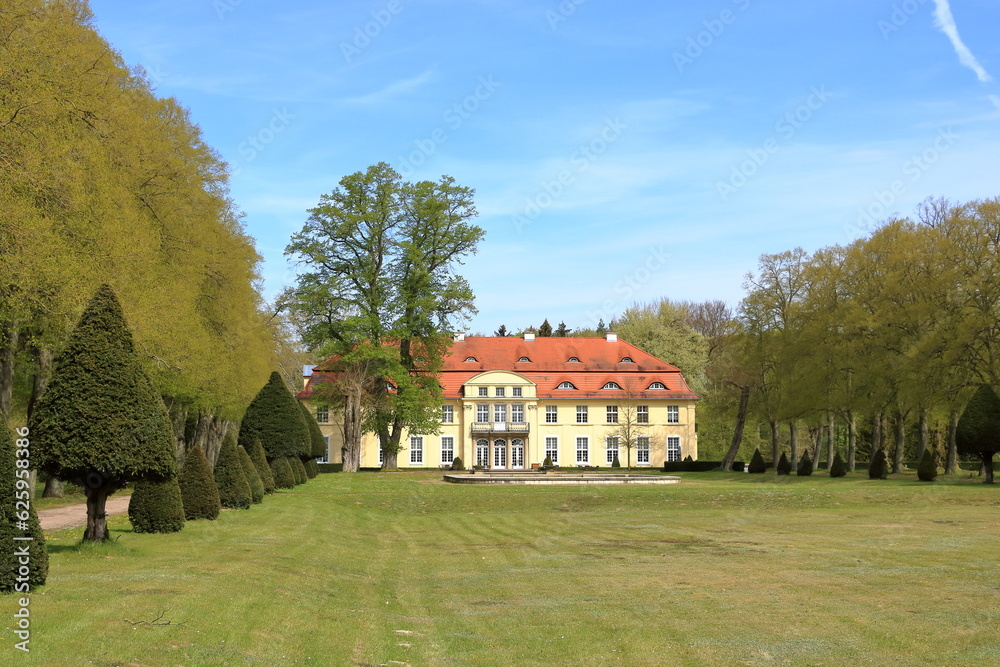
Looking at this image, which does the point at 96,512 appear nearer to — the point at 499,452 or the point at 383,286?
the point at 383,286

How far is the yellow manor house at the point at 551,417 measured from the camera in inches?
2507

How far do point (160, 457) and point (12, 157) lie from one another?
283 inches

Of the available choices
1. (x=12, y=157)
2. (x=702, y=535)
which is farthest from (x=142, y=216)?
(x=702, y=535)

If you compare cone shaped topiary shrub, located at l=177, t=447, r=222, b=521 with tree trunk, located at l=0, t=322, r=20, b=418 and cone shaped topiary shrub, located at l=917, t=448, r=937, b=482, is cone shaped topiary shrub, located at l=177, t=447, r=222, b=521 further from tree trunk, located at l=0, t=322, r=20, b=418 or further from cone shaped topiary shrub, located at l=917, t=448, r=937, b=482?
cone shaped topiary shrub, located at l=917, t=448, r=937, b=482

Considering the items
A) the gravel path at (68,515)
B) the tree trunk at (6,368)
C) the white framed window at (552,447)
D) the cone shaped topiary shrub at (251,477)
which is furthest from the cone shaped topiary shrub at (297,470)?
the white framed window at (552,447)

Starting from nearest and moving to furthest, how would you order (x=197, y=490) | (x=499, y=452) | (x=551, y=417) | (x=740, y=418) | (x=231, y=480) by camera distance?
(x=197, y=490)
(x=231, y=480)
(x=740, y=418)
(x=499, y=452)
(x=551, y=417)

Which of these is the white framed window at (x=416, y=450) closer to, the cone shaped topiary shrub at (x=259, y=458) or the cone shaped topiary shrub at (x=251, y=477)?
the cone shaped topiary shrub at (x=259, y=458)

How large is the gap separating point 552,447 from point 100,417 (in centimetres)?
5261

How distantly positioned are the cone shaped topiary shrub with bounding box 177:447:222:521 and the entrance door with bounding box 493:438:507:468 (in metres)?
45.4

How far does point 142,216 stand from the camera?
2492 centimetres

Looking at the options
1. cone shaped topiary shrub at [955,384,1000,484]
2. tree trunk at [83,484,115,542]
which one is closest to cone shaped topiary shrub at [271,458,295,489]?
tree trunk at [83,484,115,542]

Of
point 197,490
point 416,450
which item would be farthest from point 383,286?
point 197,490

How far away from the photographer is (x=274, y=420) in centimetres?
2991

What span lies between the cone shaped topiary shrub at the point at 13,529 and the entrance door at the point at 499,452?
54.9 m
